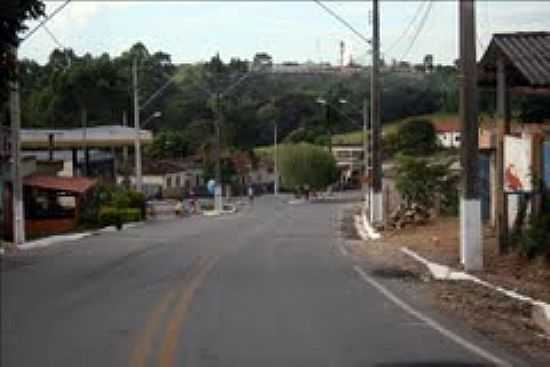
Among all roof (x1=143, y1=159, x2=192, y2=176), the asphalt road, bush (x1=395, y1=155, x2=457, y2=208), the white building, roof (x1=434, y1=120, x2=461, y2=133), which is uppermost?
roof (x1=434, y1=120, x2=461, y2=133)

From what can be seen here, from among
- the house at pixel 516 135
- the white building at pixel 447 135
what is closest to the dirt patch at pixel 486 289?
the house at pixel 516 135

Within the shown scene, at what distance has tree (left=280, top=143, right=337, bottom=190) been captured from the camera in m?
110

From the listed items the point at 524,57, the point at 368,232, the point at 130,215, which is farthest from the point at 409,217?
the point at 130,215

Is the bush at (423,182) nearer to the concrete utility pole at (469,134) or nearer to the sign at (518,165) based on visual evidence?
the sign at (518,165)

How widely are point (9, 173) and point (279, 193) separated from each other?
78.4 m

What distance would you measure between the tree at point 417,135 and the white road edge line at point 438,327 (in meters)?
60.3

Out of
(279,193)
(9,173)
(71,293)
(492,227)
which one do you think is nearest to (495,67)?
(492,227)

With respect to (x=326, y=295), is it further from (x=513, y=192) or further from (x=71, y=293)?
(x=513, y=192)

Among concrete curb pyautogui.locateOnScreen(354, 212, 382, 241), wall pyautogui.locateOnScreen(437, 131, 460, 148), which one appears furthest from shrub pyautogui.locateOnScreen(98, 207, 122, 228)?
wall pyautogui.locateOnScreen(437, 131, 460, 148)

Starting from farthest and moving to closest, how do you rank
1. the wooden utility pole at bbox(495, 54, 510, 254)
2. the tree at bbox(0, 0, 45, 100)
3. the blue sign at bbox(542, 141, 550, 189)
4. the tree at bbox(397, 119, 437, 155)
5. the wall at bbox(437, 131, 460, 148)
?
1. the wall at bbox(437, 131, 460, 148)
2. the tree at bbox(397, 119, 437, 155)
3. the tree at bbox(0, 0, 45, 100)
4. the wooden utility pole at bbox(495, 54, 510, 254)
5. the blue sign at bbox(542, 141, 550, 189)

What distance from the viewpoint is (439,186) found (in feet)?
128

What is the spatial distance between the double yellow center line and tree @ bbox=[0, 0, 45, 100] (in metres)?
7.23

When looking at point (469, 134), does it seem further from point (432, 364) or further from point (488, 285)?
point (432, 364)

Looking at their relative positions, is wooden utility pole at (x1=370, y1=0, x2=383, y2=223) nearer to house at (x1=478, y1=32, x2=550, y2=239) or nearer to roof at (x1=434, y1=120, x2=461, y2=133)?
house at (x1=478, y1=32, x2=550, y2=239)
